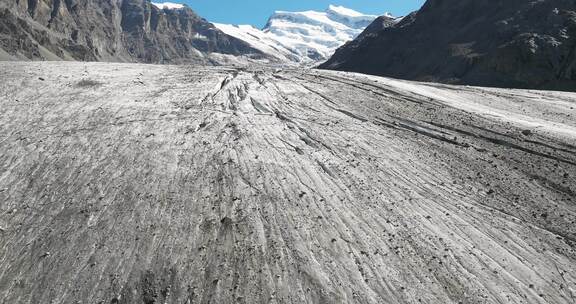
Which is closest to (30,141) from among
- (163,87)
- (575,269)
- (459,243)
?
(163,87)

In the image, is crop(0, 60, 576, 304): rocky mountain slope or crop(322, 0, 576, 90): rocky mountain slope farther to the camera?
crop(322, 0, 576, 90): rocky mountain slope

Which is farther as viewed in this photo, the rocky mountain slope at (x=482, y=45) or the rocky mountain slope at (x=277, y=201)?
the rocky mountain slope at (x=482, y=45)

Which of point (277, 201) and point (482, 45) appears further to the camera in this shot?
point (482, 45)

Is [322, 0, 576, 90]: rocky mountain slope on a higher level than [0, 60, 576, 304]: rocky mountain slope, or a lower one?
higher

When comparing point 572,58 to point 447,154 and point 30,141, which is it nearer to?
point 447,154
